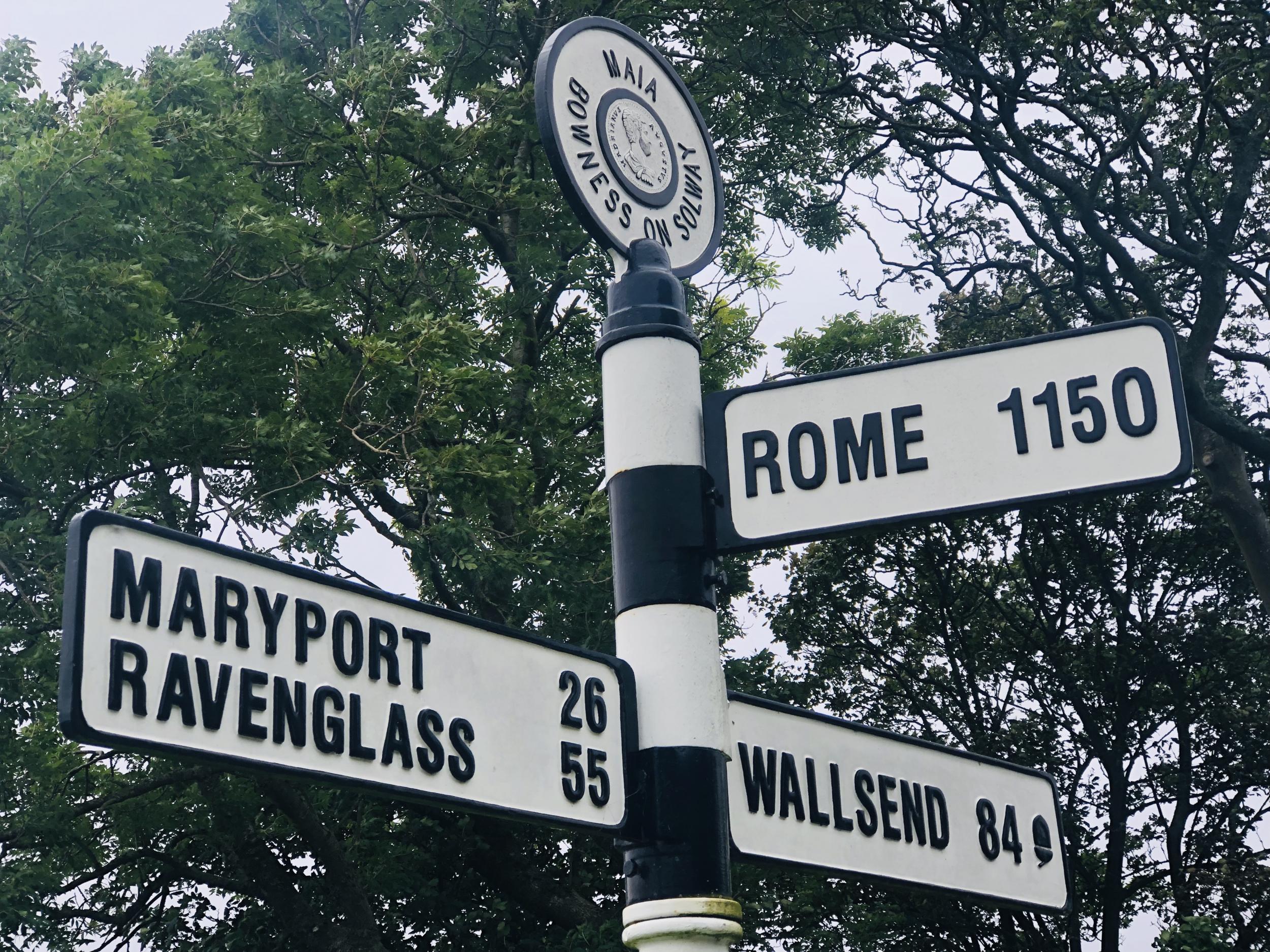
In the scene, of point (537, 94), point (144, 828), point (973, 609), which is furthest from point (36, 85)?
point (537, 94)

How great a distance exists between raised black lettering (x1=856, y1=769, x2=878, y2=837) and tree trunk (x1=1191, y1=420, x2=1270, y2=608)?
1235 cm

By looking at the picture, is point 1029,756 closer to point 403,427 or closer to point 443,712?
point 403,427

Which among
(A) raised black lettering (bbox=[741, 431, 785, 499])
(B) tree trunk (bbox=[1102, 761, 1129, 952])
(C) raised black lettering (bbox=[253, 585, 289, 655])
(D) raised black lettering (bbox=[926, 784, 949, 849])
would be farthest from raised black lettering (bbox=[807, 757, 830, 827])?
(B) tree trunk (bbox=[1102, 761, 1129, 952])

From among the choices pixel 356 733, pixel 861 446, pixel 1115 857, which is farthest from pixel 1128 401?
A: pixel 1115 857

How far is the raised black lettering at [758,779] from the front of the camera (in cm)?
251

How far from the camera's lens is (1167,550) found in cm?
1745

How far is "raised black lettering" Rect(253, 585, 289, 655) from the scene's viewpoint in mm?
2055

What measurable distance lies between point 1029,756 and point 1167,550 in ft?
8.91

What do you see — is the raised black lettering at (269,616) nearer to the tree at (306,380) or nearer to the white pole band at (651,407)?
the white pole band at (651,407)

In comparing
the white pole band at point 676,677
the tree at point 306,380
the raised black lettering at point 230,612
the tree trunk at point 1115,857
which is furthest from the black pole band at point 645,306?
the tree trunk at point 1115,857

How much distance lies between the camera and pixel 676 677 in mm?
2398

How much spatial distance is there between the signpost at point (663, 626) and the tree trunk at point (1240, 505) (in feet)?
39.4

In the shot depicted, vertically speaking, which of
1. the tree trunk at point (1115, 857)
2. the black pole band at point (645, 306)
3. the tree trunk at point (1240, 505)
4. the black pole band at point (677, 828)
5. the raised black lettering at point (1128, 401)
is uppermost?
the tree trunk at point (1240, 505)

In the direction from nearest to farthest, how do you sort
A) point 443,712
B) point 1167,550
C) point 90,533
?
1. point 90,533
2. point 443,712
3. point 1167,550
